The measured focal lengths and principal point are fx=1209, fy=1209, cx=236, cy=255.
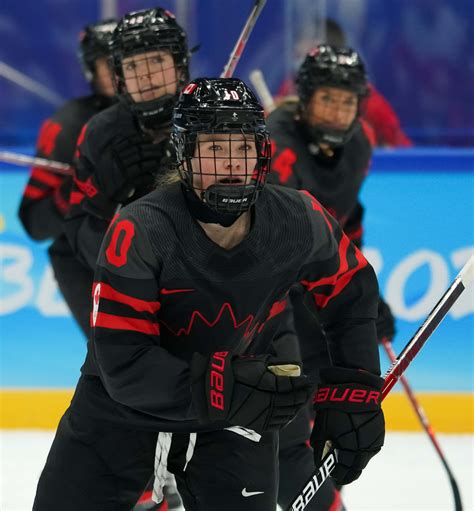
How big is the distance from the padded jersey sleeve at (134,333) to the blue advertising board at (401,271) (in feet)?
7.32

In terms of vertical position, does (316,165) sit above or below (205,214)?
below

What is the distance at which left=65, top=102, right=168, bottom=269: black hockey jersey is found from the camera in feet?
9.29

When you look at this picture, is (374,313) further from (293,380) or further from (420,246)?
(420,246)

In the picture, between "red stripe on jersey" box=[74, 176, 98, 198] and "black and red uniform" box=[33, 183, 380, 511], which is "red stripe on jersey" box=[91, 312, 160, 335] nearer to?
"black and red uniform" box=[33, 183, 380, 511]

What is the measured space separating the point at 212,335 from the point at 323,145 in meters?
1.13

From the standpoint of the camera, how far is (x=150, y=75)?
2.77 meters

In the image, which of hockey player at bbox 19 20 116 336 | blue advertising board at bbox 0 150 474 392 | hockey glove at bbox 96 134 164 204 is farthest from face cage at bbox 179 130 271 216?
blue advertising board at bbox 0 150 474 392

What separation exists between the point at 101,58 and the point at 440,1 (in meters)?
1.83

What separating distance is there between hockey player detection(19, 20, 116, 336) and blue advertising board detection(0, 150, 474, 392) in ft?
2.11

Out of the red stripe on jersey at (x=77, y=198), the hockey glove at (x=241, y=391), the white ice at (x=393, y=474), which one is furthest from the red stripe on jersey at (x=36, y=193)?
the hockey glove at (x=241, y=391)

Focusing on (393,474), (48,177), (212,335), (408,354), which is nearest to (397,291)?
(393,474)

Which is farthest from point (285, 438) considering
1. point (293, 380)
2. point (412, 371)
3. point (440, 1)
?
point (440, 1)

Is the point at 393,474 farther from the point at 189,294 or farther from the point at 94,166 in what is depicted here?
the point at 189,294

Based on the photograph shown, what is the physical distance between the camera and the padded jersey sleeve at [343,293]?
2.11 m
